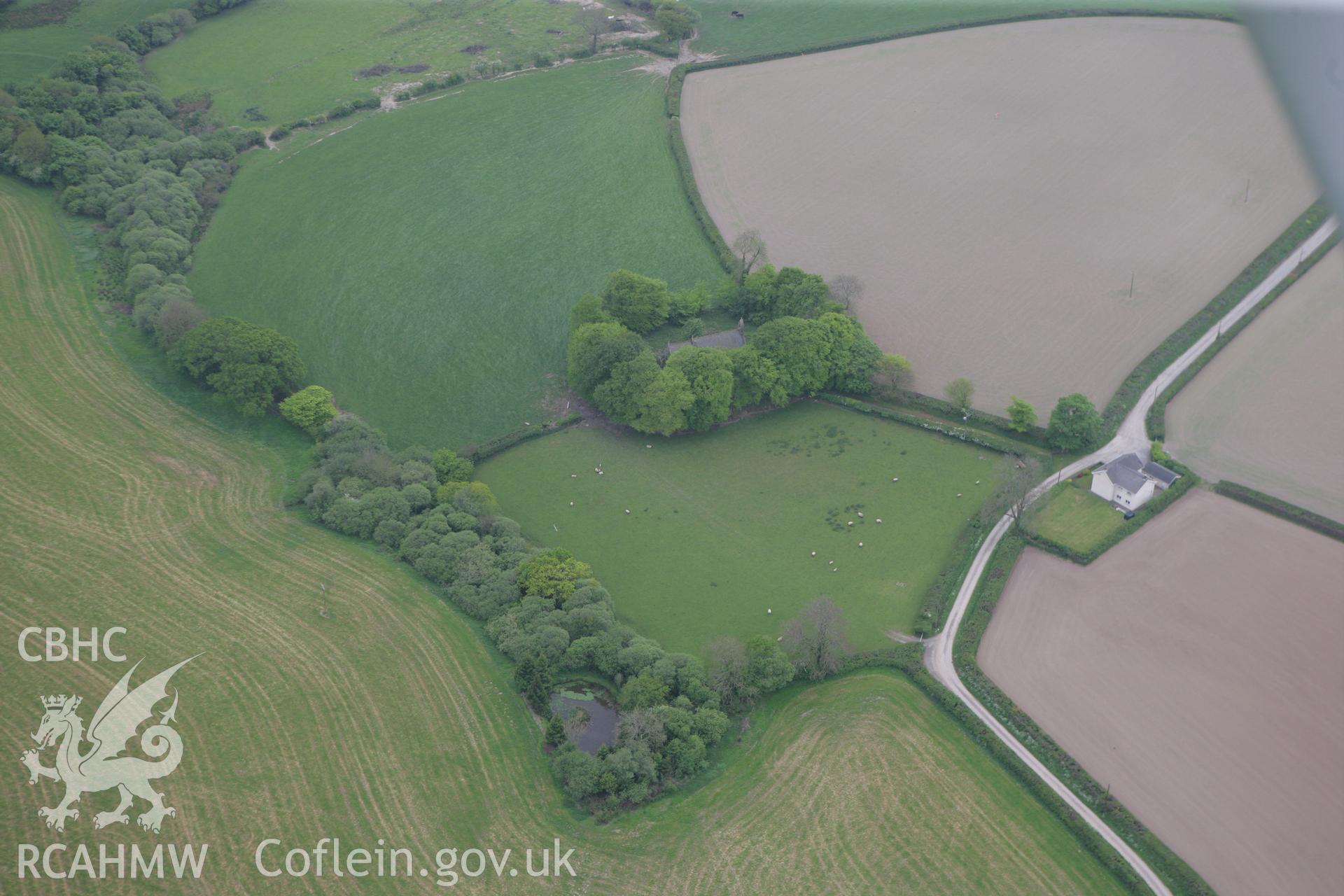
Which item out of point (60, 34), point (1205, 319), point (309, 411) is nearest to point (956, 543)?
point (1205, 319)

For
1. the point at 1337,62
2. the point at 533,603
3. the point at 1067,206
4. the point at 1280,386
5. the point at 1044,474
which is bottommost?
the point at 533,603

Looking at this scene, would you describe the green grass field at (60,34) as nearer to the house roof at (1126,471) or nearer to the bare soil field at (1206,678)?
the house roof at (1126,471)

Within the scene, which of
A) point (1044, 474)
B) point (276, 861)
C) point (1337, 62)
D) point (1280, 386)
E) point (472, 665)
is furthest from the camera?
point (1280, 386)

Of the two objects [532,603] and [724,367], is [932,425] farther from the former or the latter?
Answer: [532,603]

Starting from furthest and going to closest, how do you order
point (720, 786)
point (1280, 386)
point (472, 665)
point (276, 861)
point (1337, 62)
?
point (1280, 386)
point (472, 665)
point (720, 786)
point (276, 861)
point (1337, 62)

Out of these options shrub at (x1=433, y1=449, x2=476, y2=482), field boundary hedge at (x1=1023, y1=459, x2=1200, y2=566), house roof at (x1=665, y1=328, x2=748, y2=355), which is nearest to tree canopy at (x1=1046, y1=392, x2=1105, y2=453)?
field boundary hedge at (x1=1023, y1=459, x2=1200, y2=566)

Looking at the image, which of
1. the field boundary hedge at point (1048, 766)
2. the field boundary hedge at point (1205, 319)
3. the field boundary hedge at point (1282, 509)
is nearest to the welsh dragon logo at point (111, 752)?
the field boundary hedge at point (1048, 766)

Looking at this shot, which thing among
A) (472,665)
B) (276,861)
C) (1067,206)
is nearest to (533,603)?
(472,665)

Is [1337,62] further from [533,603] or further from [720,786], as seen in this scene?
[533,603]
